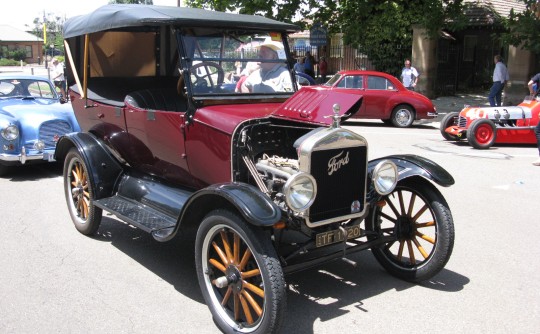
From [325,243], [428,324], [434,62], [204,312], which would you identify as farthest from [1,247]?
[434,62]

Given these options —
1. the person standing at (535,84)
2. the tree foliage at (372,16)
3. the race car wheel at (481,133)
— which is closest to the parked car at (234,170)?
the race car wheel at (481,133)

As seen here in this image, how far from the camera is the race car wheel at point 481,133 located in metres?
10.6

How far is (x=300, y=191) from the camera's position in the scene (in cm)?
349

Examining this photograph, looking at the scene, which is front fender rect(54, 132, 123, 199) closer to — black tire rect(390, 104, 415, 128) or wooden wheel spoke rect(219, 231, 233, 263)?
wooden wheel spoke rect(219, 231, 233, 263)

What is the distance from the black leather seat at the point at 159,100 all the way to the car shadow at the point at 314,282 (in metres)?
1.35

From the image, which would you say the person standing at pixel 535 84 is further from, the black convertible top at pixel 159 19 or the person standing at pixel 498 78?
the black convertible top at pixel 159 19

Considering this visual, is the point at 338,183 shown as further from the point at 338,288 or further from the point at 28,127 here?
the point at 28,127

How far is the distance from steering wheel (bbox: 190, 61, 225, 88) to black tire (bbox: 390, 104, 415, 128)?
406 inches

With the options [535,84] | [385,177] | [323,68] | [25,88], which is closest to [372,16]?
[323,68]

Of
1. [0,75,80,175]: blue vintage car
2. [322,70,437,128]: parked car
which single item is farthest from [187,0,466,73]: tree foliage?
[0,75,80,175]: blue vintage car

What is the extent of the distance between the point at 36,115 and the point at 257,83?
502cm

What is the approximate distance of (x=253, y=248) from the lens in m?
3.27

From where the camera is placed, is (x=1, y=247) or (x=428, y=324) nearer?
(x=428, y=324)

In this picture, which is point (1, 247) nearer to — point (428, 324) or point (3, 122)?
point (3, 122)
